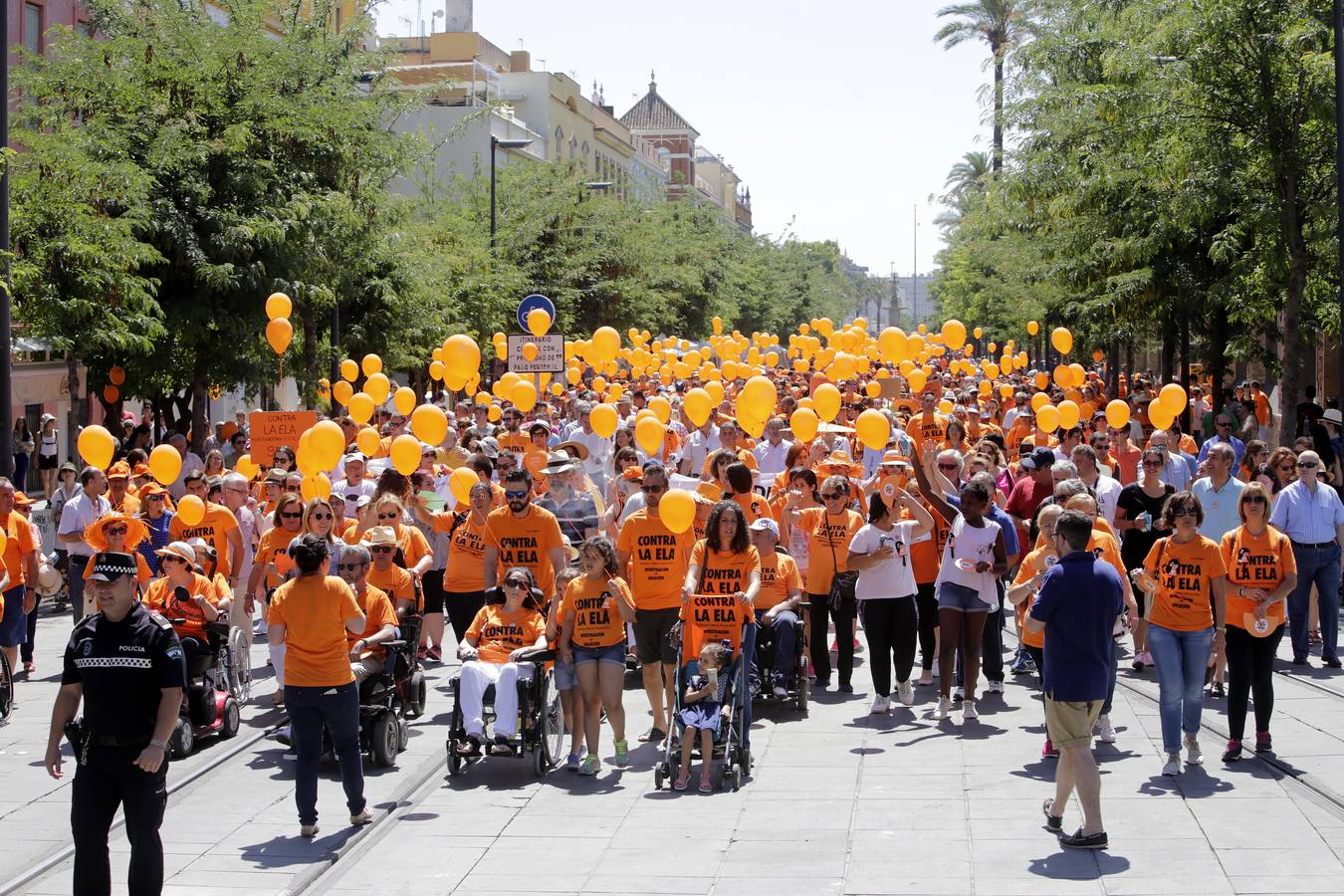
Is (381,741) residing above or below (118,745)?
below

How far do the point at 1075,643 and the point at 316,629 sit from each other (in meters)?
3.84

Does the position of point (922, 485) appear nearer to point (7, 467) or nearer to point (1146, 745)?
point (1146, 745)

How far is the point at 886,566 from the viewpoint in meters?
10.9

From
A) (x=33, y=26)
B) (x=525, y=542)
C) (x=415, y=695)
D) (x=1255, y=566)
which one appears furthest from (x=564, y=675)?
(x=33, y=26)

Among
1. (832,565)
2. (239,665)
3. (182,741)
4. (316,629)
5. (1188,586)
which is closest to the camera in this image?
(316,629)

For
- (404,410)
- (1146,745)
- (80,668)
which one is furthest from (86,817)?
(404,410)

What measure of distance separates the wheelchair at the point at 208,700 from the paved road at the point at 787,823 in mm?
183

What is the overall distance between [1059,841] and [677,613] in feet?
10.3

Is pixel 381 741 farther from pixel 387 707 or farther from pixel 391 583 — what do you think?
pixel 391 583

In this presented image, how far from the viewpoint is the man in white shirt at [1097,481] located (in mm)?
12562

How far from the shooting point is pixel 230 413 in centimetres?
4006

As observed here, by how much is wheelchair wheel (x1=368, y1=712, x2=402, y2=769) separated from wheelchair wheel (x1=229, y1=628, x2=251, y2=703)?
1.55m

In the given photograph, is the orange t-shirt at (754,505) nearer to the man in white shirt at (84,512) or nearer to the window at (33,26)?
the man in white shirt at (84,512)

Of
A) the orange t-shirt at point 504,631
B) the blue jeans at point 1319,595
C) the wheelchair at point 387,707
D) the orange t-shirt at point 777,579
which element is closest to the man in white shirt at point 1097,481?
the blue jeans at point 1319,595
